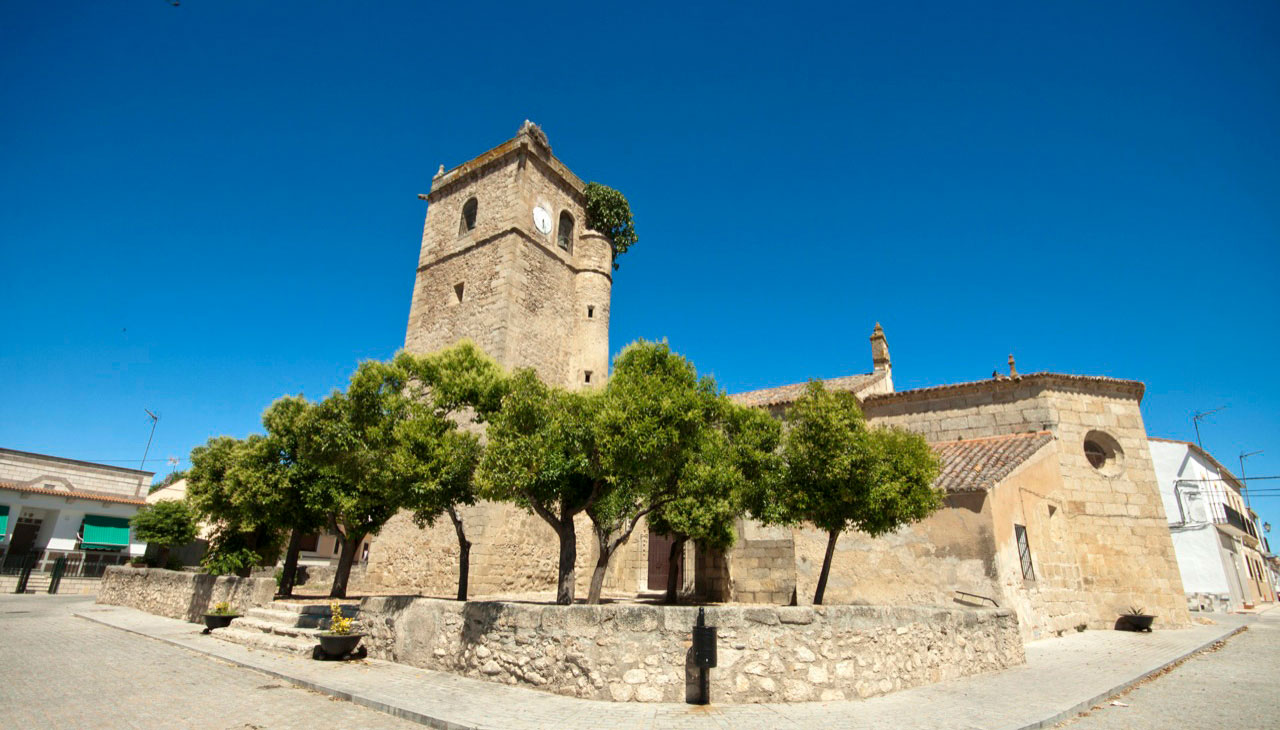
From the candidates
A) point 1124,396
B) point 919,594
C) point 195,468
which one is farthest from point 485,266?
point 1124,396

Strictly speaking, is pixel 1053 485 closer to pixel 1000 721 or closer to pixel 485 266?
pixel 1000 721

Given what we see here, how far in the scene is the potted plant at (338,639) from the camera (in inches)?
404

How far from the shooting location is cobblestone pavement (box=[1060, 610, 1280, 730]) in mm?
6867

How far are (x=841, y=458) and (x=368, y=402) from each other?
10.1 meters

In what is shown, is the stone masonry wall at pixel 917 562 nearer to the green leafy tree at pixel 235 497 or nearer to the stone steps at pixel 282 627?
the stone steps at pixel 282 627

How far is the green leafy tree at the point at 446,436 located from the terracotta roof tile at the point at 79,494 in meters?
29.0

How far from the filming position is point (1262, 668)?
415 inches

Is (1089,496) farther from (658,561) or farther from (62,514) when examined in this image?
(62,514)

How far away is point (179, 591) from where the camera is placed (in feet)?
56.0

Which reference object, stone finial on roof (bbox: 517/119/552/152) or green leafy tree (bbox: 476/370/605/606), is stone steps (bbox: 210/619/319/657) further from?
stone finial on roof (bbox: 517/119/552/152)

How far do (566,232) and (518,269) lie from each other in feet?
15.3

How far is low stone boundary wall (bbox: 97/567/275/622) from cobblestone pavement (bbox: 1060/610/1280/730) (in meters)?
16.5

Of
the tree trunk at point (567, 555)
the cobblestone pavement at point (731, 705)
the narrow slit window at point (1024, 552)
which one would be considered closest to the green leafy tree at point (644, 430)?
the tree trunk at point (567, 555)

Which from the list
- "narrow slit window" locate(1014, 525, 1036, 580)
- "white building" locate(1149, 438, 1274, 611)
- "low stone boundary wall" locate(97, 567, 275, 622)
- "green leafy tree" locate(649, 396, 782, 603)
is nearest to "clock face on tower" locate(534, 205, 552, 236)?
"green leafy tree" locate(649, 396, 782, 603)
